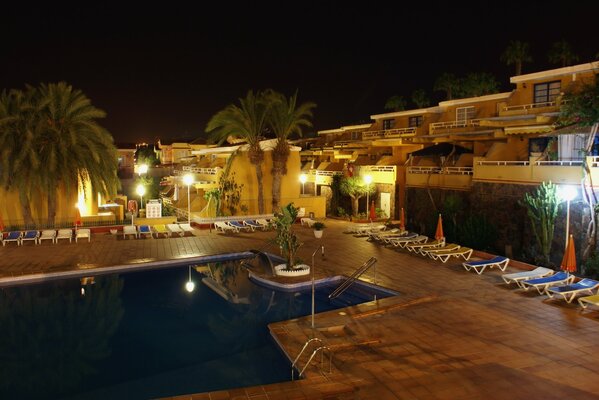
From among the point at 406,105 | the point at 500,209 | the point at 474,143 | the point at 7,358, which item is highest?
the point at 406,105

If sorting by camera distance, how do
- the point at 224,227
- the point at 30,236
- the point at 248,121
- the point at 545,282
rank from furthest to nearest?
the point at 248,121
the point at 224,227
the point at 30,236
the point at 545,282

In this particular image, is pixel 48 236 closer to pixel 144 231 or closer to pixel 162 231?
pixel 144 231

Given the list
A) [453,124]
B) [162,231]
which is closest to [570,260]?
[162,231]

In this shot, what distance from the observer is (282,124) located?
25641 mm

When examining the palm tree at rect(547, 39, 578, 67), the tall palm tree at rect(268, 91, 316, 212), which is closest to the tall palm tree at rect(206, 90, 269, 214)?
the tall palm tree at rect(268, 91, 316, 212)

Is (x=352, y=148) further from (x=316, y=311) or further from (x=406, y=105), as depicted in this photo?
(x=316, y=311)

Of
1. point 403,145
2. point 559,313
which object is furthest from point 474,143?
point 559,313

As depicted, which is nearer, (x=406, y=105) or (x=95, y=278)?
(x=95, y=278)

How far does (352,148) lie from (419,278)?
1077 inches

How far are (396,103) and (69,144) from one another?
1723 inches

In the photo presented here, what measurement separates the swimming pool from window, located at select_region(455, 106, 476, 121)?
19.7 metres

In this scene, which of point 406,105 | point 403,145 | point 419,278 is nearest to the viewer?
point 419,278

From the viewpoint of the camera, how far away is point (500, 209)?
61.2ft

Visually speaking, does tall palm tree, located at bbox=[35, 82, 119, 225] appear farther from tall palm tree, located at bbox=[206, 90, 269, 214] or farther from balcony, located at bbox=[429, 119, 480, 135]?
balcony, located at bbox=[429, 119, 480, 135]
